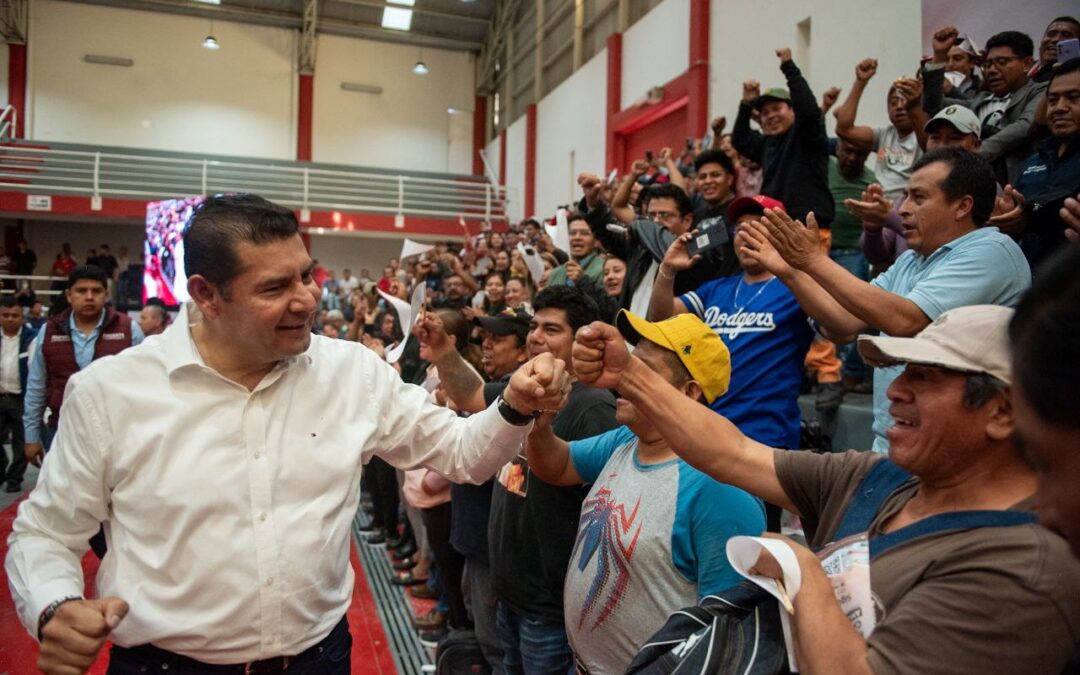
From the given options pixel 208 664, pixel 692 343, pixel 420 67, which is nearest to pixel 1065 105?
pixel 692 343

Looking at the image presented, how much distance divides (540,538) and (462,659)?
105 cm

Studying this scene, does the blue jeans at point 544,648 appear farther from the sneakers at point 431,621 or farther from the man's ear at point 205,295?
the sneakers at point 431,621

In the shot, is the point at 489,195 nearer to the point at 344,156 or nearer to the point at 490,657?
the point at 344,156

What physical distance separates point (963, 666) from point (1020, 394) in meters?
0.47

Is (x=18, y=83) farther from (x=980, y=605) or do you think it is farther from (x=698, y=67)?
(x=980, y=605)

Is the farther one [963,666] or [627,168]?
[627,168]

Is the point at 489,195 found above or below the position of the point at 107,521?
above

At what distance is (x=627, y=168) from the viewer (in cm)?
1301

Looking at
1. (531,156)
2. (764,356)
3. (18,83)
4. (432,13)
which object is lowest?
(764,356)

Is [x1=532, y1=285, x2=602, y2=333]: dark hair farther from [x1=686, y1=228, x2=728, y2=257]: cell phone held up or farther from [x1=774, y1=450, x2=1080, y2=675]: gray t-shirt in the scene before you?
[x1=774, y1=450, x2=1080, y2=675]: gray t-shirt

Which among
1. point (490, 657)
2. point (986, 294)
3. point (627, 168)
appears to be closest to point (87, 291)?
point (490, 657)

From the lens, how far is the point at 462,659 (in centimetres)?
304

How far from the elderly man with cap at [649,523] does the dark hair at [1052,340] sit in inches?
36.9

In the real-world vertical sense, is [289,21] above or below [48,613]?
above
